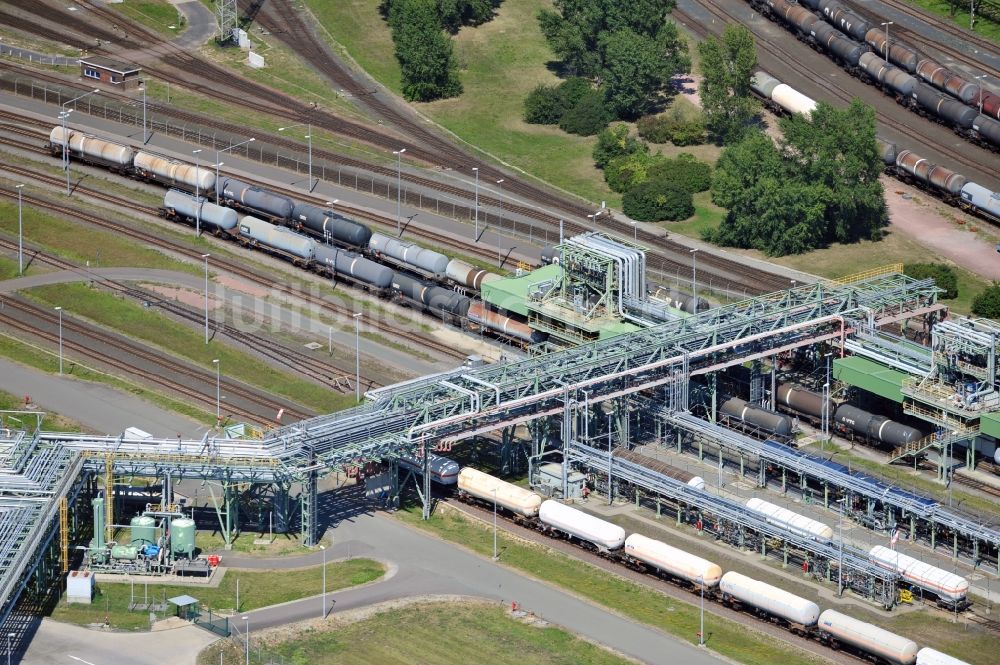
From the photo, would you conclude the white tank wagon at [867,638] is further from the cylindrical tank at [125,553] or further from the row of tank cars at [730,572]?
the cylindrical tank at [125,553]

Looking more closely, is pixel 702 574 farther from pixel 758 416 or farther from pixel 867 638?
pixel 758 416

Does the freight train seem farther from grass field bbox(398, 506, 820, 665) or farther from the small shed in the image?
the small shed

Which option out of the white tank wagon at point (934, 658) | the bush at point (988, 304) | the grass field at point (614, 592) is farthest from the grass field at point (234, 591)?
the bush at point (988, 304)

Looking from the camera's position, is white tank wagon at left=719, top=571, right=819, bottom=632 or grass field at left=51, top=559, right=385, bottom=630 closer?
white tank wagon at left=719, top=571, right=819, bottom=632

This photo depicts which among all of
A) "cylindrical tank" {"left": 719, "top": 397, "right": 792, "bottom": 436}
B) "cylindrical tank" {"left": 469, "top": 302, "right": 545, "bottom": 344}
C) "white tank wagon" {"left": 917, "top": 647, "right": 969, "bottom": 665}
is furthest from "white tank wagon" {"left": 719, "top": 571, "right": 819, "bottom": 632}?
"cylindrical tank" {"left": 469, "top": 302, "right": 545, "bottom": 344}

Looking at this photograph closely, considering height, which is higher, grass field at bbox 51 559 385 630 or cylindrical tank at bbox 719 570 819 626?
cylindrical tank at bbox 719 570 819 626

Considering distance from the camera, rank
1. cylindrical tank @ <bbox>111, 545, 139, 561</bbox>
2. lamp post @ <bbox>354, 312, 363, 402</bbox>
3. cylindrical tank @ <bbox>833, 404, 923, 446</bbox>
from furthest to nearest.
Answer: lamp post @ <bbox>354, 312, 363, 402</bbox>, cylindrical tank @ <bbox>833, 404, 923, 446</bbox>, cylindrical tank @ <bbox>111, 545, 139, 561</bbox>
